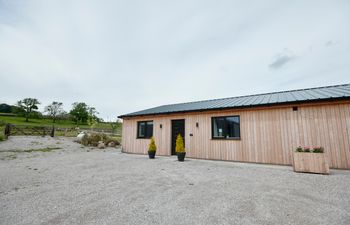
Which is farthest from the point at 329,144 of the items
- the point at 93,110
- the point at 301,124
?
the point at 93,110

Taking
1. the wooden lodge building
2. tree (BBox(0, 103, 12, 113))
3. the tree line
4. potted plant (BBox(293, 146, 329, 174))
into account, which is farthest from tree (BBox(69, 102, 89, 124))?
potted plant (BBox(293, 146, 329, 174))

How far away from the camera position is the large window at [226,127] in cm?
780

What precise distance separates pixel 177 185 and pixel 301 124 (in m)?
6.02

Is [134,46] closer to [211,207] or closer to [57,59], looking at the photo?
[57,59]

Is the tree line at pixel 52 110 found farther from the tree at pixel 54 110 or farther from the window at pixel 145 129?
the window at pixel 145 129

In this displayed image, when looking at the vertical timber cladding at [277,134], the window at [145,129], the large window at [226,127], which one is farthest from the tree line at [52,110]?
the large window at [226,127]

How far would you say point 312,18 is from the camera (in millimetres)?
7379

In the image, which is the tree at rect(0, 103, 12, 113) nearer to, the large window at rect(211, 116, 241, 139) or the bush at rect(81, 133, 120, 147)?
the bush at rect(81, 133, 120, 147)

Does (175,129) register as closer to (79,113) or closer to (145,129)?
(145,129)

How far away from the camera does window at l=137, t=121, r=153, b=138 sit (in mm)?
10852

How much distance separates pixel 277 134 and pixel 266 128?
19.2 inches

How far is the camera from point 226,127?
319 inches

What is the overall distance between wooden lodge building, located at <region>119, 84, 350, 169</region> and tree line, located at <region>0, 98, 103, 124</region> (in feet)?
144

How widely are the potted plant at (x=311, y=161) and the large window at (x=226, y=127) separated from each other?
2608mm
